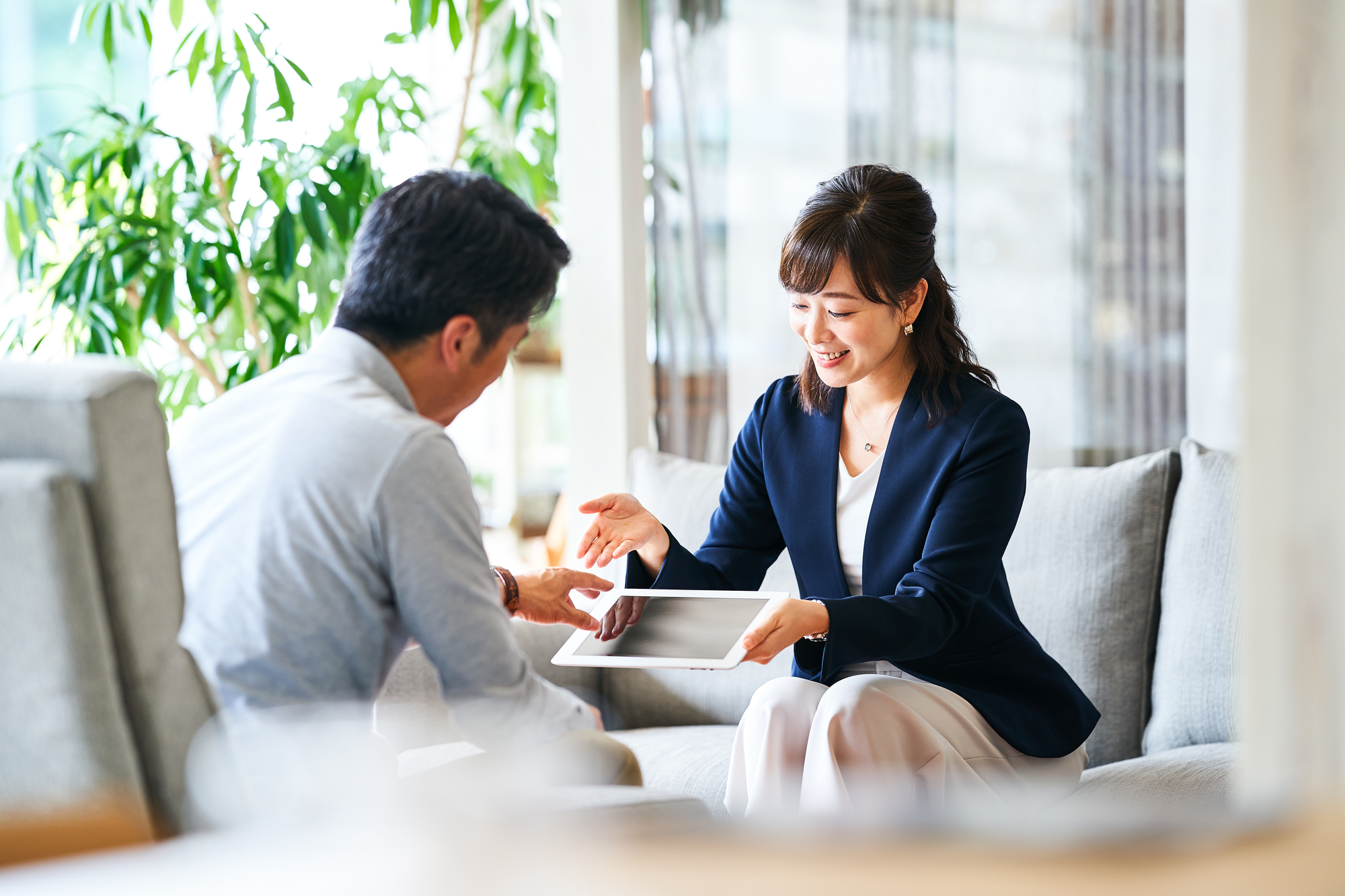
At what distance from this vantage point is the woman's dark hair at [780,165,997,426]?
5.12 feet

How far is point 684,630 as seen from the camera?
132 centimetres

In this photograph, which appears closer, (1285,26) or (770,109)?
(1285,26)

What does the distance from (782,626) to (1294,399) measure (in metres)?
0.97

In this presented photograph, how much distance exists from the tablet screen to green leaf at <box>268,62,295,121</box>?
1.50m

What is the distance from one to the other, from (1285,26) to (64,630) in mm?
798

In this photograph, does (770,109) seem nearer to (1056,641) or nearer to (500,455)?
(1056,641)

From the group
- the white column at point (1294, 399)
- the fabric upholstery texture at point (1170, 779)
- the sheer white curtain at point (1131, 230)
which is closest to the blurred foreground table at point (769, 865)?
the white column at point (1294, 399)

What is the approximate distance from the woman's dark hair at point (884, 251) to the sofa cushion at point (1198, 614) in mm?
430

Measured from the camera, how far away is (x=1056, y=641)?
1.83m

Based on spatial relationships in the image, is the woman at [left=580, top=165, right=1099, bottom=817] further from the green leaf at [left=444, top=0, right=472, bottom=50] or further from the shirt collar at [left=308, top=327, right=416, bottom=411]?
the green leaf at [left=444, top=0, right=472, bottom=50]

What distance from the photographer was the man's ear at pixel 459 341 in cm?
105

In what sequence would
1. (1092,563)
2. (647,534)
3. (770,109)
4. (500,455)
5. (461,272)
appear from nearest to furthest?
(461,272), (647,534), (1092,563), (770,109), (500,455)

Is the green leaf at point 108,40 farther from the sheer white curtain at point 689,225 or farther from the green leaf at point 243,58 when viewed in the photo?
the sheer white curtain at point 689,225

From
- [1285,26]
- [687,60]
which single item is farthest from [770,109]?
[1285,26]
